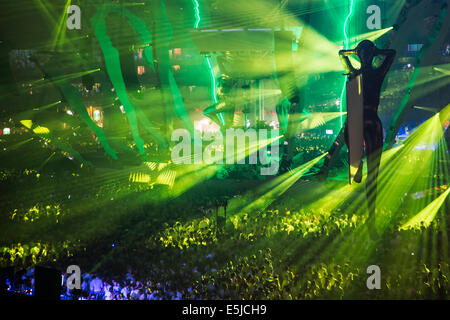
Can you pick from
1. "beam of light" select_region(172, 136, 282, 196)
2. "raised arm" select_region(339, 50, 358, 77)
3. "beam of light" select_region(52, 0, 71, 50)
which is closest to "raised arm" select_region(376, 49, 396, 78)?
"raised arm" select_region(339, 50, 358, 77)

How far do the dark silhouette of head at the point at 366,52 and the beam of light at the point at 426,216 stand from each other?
2.79 metres

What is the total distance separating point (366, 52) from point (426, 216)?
334 cm

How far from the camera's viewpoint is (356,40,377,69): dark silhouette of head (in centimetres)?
489

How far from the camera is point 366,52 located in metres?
4.91

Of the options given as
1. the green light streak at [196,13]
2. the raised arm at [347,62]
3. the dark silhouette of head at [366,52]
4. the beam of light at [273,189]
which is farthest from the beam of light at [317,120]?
the dark silhouette of head at [366,52]

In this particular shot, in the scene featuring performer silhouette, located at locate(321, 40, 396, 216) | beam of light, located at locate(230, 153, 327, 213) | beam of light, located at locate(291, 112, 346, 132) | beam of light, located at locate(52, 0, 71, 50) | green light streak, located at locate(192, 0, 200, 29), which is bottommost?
beam of light, located at locate(230, 153, 327, 213)

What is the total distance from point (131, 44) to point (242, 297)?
738 cm

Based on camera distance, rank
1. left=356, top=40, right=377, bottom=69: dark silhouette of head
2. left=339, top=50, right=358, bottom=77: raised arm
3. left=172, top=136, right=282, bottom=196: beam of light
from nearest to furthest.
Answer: left=356, top=40, right=377, bottom=69: dark silhouette of head, left=339, top=50, right=358, bottom=77: raised arm, left=172, top=136, right=282, bottom=196: beam of light

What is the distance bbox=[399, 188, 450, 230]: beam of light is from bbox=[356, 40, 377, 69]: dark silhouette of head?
2.79 m

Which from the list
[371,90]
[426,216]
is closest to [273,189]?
[426,216]

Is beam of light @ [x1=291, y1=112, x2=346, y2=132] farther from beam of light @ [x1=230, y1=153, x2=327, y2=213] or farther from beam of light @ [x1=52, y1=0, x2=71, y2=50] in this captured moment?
beam of light @ [x1=52, y1=0, x2=71, y2=50]

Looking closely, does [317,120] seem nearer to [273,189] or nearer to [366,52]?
[273,189]

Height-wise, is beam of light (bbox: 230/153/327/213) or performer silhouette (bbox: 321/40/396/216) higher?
performer silhouette (bbox: 321/40/396/216)
